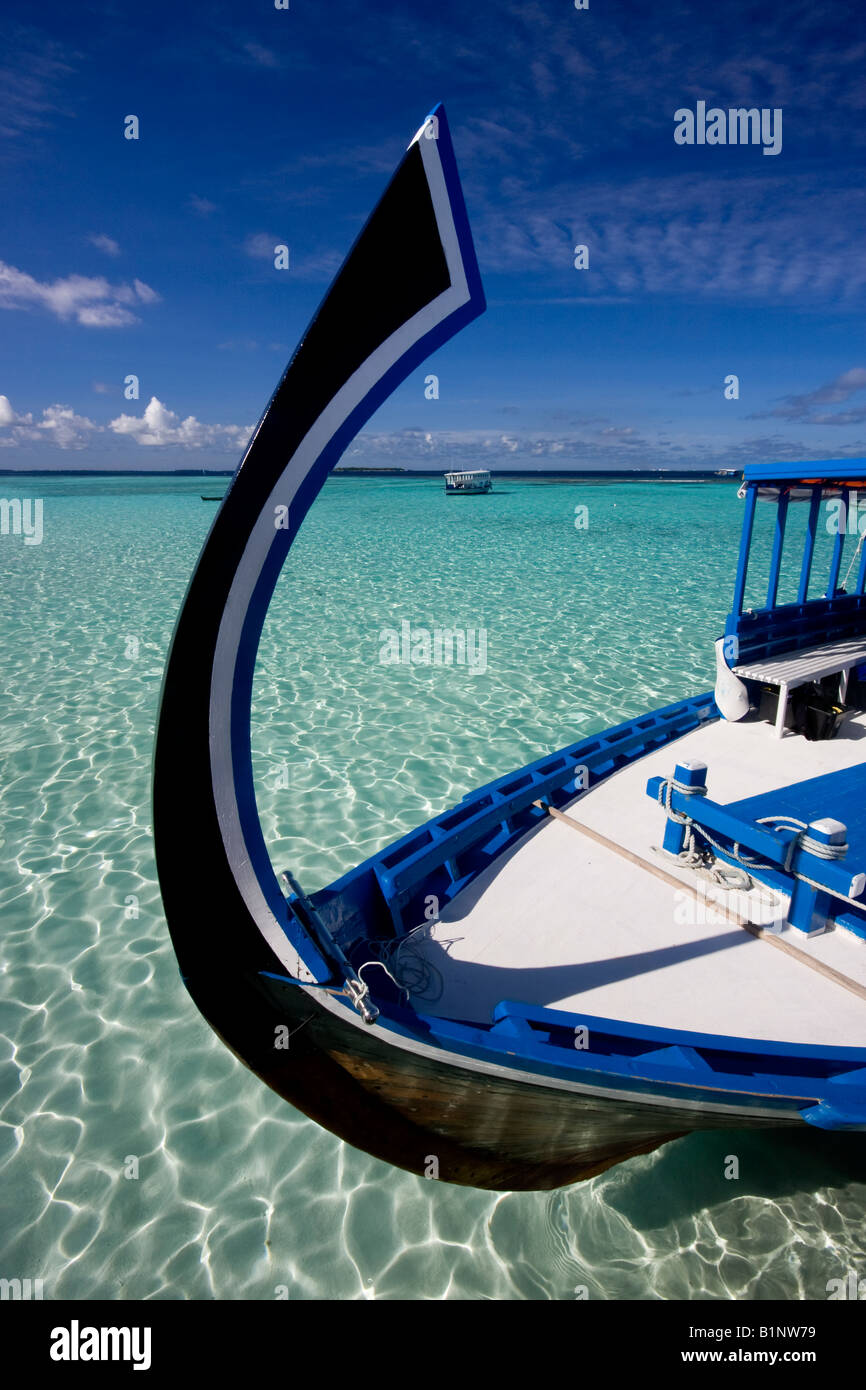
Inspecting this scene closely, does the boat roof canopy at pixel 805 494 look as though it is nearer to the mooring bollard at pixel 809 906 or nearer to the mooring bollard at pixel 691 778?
the mooring bollard at pixel 691 778

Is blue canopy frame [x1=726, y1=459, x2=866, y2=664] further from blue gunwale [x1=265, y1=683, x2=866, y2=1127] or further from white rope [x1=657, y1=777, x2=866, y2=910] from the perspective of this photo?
blue gunwale [x1=265, y1=683, x2=866, y2=1127]

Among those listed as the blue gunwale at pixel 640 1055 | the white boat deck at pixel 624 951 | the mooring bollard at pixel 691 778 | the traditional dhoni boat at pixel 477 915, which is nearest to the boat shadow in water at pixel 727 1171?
the traditional dhoni boat at pixel 477 915

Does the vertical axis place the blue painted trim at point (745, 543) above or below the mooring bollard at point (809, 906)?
above

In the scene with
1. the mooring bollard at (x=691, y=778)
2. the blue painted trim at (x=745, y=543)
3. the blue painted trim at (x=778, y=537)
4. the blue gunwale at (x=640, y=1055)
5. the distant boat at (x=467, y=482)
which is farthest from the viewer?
the distant boat at (x=467, y=482)

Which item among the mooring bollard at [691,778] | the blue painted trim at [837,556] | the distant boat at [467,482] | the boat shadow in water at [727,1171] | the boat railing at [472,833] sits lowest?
the boat shadow in water at [727,1171]

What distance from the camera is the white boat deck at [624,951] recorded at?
3.96 m

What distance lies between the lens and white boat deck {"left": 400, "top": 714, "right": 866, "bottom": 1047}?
396 centimetres

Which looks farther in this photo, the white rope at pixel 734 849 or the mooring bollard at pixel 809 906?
the mooring bollard at pixel 809 906

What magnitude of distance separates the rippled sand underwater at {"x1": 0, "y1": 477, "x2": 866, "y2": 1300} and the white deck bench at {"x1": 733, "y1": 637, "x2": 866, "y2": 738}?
12.5 feet

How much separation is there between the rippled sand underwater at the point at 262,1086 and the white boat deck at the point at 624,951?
4.80 feet

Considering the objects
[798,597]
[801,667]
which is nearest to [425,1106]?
[801,667]

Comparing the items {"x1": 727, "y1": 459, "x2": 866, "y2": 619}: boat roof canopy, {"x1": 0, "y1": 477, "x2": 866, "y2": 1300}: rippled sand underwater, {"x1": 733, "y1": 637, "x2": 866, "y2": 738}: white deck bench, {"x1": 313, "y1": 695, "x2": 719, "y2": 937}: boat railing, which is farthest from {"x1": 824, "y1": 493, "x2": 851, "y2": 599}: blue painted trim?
{"x1": 0, "y1": 477, "x2": 866, "y2": 1300}: rippled sand underwater

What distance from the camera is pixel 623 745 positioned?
6.79 metres
